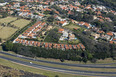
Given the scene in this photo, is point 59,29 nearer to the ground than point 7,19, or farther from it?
nearer to the ground

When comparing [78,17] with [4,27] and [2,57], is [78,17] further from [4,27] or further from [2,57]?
[2,57]

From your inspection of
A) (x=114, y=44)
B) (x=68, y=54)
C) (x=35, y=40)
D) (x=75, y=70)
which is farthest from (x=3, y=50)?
(x=114, y=44)

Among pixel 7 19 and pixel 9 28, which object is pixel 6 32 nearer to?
pixel 9 28

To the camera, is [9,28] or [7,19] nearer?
[9,28]

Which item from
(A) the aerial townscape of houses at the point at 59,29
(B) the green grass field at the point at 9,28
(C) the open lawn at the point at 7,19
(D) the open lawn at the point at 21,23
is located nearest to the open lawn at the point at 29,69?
(A) the aerial townscape of houses at the point at 59,29

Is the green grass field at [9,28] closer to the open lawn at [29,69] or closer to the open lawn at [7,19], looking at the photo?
the open lawn at [7,19]

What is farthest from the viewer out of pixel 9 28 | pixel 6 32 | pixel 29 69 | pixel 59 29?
pixel 9 28

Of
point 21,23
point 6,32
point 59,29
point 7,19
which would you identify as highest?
point 7,19

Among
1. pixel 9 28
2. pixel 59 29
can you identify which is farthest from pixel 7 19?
pixel 59 29

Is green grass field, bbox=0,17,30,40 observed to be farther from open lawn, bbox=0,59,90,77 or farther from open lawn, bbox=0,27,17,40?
open lawn, bbox=0,59,90,77
